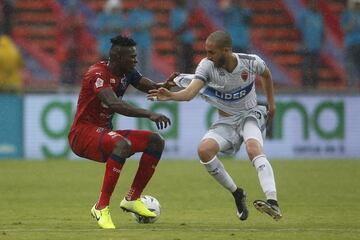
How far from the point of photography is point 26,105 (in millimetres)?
21812

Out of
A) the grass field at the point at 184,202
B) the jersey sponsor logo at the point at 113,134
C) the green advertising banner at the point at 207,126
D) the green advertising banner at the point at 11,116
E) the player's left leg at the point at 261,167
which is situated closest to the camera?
the grass field at the point at 184,202

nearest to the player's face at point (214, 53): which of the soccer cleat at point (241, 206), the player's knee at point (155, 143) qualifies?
the player's knee at point (155, 143)

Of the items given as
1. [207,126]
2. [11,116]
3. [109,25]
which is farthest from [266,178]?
[109,25]

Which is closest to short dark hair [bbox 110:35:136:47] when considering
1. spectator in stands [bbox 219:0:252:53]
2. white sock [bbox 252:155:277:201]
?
white sock [bbox 252:155:277:201]

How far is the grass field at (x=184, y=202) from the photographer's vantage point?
10.4m

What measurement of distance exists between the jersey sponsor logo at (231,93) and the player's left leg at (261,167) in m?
0.29

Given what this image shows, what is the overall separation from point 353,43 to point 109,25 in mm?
5541

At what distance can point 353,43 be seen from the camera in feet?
76.6

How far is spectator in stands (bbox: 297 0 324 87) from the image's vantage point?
23.4 m

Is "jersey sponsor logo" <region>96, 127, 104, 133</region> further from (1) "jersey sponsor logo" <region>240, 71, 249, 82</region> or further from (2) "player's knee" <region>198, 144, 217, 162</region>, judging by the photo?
(1) "jersey sponsor logo" <region>240, 71, 249, 82</region>

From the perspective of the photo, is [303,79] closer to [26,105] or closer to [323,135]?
[323,135]

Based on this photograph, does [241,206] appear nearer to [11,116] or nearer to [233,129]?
[233,129]

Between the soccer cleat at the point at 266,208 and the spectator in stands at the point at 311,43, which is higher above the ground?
the soccer cleat at the point at 266,208

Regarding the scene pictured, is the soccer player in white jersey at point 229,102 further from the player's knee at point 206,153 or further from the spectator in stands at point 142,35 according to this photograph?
the spectator in stands at point 142,35
